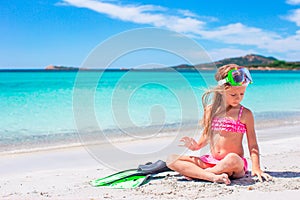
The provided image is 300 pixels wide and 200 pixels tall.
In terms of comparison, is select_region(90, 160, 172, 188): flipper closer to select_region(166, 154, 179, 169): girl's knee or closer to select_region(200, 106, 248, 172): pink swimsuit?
select_region(166, 154, 179, 169): girl's knee

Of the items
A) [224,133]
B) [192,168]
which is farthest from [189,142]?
[224,133]

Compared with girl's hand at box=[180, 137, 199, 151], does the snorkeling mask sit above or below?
above

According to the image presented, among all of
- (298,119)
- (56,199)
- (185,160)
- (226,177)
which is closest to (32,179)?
(56,199)

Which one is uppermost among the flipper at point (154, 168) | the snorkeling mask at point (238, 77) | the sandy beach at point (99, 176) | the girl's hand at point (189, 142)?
the snorkeling mask at point (238, 77)

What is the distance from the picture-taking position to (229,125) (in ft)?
14.0

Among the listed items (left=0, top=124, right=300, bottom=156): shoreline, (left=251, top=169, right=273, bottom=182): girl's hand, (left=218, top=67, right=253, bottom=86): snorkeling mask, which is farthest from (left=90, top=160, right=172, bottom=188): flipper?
(left=0, top=124, right=300, bottom=156): shoreline

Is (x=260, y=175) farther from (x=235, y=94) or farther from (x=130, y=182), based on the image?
(x=130, y=182)

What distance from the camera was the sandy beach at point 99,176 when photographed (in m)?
3.69

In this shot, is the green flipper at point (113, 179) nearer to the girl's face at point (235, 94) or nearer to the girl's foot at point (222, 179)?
the girl's foot at point (222, 179)

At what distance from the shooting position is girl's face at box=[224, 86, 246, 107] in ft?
13.8

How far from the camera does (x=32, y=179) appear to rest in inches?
182

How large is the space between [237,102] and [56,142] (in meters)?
4.74

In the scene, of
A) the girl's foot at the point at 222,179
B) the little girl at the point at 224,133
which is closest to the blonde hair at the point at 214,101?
the little girl at the point at 224,133

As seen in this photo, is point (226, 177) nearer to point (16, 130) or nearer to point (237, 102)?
point (237, 102)
